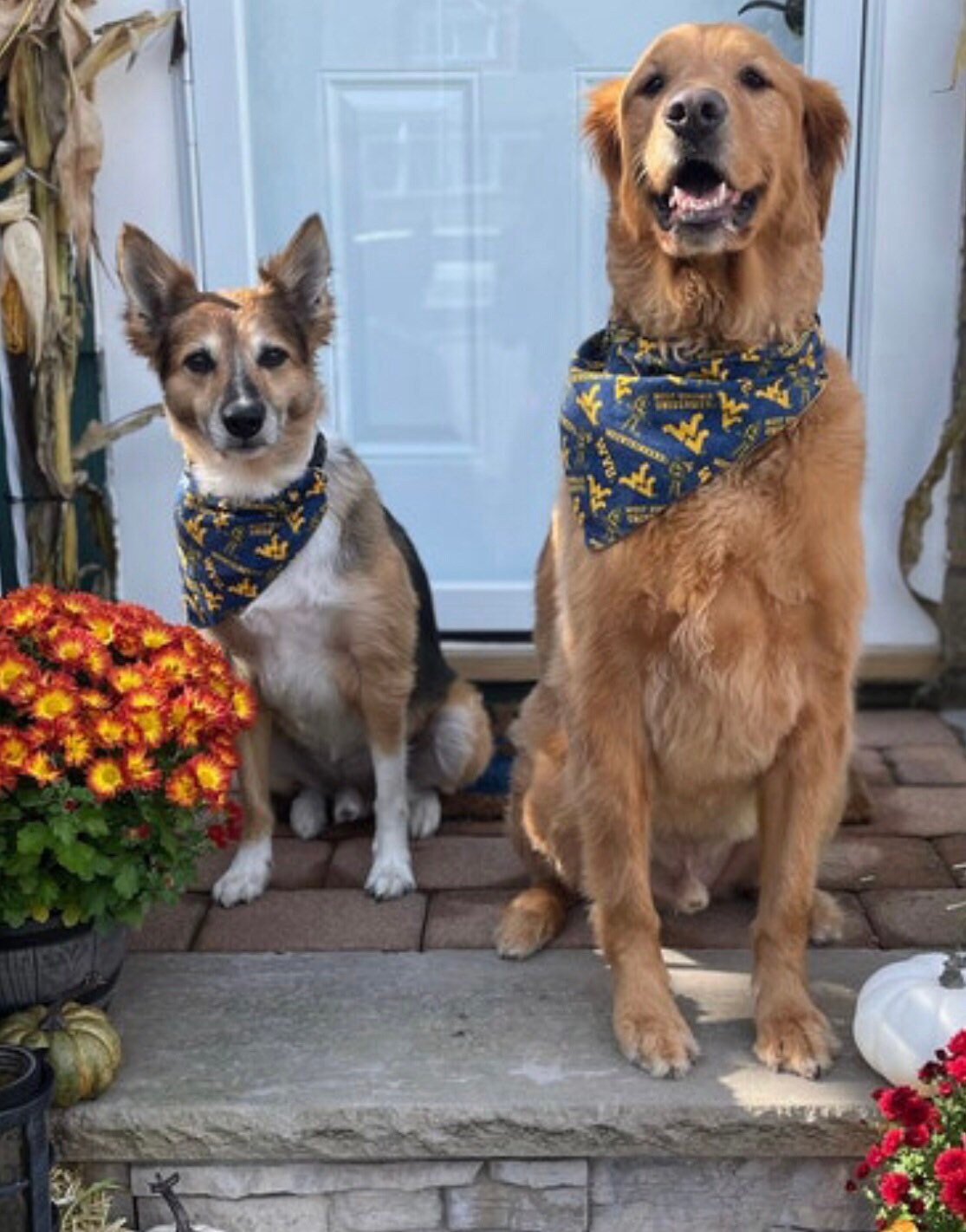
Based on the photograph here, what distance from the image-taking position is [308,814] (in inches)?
141

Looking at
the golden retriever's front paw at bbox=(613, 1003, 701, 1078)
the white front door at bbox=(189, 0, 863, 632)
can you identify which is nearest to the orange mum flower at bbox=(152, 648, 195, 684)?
the golden retriever's front paw at bbox=(613, 1003, 701, 1078)

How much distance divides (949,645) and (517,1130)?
2.27 m

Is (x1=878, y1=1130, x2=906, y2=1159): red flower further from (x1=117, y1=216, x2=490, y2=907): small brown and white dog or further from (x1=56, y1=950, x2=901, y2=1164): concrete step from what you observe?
(x1=117, y1=216, x2=490, y2=907): small brown and white dog

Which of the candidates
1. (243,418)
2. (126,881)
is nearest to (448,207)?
(243,418)

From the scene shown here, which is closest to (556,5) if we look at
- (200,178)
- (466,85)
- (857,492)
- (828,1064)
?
(466,85)

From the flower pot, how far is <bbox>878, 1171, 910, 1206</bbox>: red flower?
1264mm

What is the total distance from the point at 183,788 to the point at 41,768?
23cm

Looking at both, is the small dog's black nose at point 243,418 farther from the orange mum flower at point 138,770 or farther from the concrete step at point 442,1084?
the concrete step at point 442,1084

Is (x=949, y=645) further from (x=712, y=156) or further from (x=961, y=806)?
(x=712, y=156)

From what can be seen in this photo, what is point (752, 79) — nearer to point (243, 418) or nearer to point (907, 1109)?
point (243, 418)

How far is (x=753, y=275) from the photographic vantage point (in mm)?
2377

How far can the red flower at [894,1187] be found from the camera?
208 centimetres

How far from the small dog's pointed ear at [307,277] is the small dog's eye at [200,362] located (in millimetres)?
219

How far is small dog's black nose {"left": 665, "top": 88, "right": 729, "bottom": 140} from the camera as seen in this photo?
220 centimetres
